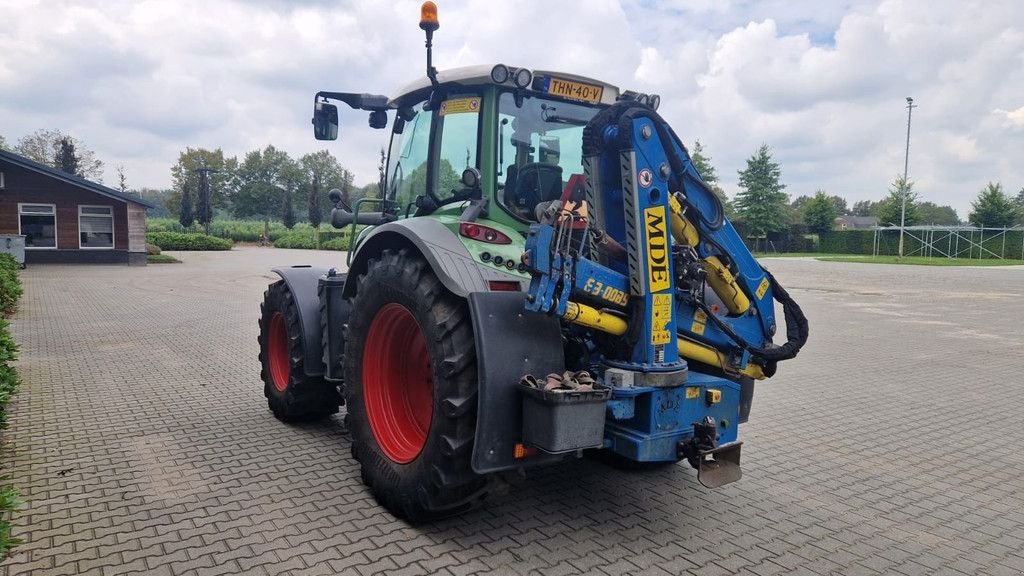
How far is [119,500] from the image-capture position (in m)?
3.91

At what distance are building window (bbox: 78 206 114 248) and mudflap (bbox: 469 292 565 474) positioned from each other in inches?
1120

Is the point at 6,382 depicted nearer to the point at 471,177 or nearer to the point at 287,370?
the point at 287,370

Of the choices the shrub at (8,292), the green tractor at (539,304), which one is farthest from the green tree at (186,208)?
the green tractor at (539,304)

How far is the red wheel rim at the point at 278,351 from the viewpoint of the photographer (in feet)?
19.2

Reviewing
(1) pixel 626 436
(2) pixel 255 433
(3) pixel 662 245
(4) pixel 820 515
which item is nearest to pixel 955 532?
(4) pixel 820 515

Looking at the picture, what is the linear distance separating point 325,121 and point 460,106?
1.40 meters

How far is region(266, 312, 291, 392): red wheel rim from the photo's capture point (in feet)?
19.2

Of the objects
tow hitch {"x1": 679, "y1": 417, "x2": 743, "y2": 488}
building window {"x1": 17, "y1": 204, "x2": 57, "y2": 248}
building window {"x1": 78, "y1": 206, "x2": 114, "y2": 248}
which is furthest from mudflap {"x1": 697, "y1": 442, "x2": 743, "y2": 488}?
building window {"x1": 78, "y1": 206, "x2": 114, "y2": 248}

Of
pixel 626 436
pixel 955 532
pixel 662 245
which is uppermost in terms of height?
pixel 662 245

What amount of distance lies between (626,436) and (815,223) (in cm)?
5185

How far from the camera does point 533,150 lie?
4.07 metres

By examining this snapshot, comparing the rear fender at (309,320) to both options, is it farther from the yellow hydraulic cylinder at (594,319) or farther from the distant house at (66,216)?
the distant house at (66,216)

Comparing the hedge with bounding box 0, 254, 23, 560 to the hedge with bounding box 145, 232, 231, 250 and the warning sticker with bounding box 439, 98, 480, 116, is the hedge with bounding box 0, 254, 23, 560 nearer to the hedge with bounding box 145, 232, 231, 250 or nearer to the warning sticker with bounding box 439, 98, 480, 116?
the warning sticker with bounding box 439, 98, 480, 116

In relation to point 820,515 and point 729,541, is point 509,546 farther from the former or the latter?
point 820,515
